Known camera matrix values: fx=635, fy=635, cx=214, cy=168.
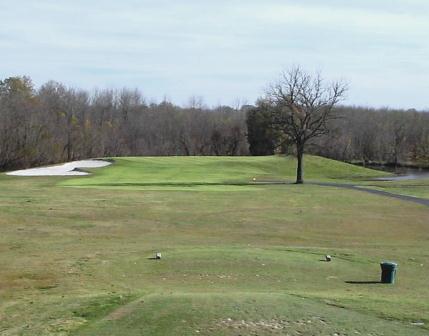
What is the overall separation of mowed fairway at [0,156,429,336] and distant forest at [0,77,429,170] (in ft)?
175

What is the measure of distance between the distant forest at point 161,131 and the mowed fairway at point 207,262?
53247 millimetres

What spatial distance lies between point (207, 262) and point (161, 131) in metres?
116

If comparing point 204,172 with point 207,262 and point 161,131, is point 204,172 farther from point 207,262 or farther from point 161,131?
point 161,131

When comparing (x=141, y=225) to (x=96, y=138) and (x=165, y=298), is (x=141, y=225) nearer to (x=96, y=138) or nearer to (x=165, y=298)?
(x=165, y=298)

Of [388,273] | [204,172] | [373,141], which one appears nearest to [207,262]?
[388,273]

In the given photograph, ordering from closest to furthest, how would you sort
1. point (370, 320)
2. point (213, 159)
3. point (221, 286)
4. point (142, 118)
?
point (370, 320), point (221, 286), point (213, 159), point (142, 118)

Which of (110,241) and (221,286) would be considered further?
(110,241)

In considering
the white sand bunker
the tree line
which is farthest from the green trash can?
the tree line

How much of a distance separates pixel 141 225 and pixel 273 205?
11604 mm

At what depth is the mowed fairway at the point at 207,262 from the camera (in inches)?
440

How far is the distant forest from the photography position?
100 m

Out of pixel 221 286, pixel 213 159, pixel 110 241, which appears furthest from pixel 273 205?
pixel 213 159

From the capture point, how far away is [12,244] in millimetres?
23109

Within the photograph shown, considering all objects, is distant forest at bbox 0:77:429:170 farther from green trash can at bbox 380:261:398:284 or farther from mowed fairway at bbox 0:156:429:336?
green trash can at bbox 380:261:398:284
